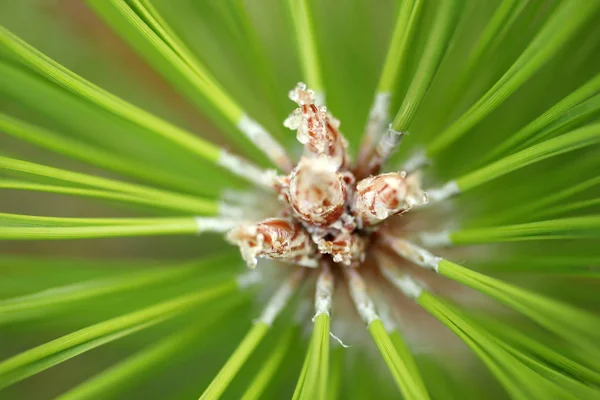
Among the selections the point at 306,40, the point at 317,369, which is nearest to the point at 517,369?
the point at 317,369

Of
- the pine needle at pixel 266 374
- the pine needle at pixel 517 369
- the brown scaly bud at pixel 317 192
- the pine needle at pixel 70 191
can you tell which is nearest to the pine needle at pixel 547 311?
the pine needle at pixel 517 369

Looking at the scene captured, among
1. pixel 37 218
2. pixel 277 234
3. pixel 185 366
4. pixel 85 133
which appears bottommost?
pixel 185 366

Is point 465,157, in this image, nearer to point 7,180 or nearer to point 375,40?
point 375,40

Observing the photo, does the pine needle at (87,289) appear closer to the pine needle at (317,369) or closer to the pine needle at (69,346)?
the pine needle at (69,346)

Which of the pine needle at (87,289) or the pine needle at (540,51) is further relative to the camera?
the pine needle at (87,289)

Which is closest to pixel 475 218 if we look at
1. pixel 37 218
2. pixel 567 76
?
pixel 567 76

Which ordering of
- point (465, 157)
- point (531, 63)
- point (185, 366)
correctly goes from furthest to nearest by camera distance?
point (185, 366) → point (465, 157) → point (531, 63)
